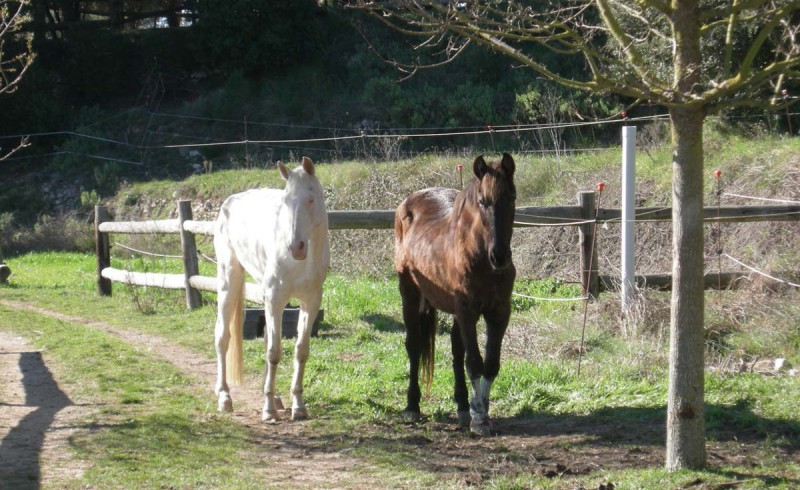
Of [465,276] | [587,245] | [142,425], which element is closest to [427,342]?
[465,276]

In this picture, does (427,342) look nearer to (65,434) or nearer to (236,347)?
(236,347)

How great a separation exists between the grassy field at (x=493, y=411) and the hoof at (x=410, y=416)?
57mm

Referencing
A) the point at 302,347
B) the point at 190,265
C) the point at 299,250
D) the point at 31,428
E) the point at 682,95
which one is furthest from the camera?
the point at 190,265

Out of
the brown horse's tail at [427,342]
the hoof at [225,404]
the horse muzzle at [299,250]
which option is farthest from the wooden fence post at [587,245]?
the hoof at [225,404]

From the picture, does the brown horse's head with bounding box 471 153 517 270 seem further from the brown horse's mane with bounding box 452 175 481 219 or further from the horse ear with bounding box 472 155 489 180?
the brown horse's mane with bounding box 452 175 481 219

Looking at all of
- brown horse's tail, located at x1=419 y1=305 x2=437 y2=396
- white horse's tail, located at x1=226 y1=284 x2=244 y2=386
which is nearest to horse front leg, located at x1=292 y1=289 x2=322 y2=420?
white horse's tail, located at x1=226 y1=284 x2=244 y2=386

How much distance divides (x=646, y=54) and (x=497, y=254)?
12.6 ft

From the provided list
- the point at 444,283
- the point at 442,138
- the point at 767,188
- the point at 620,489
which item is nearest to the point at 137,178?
the point at 442,138

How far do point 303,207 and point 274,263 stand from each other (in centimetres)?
55

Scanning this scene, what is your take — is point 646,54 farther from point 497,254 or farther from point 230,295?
point 230,295

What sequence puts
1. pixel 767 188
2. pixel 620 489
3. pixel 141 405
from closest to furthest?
1. pixel 620 489
2. pixel 141 405
3. pixel 767 188

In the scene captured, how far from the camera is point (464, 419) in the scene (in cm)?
636

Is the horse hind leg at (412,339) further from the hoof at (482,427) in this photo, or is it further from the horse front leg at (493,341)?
the horse front leg at (493,341)

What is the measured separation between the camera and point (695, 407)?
4656 mm
